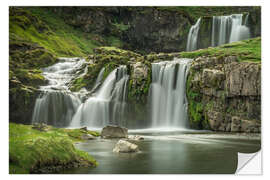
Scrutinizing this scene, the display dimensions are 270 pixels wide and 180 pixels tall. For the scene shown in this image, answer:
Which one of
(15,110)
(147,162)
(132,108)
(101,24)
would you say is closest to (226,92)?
(132,108)

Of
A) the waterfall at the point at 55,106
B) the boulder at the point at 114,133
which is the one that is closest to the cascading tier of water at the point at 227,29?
the waterfall at the point at 55,106

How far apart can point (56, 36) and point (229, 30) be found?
22.2 meters

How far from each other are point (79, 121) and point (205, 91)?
8.79 meters

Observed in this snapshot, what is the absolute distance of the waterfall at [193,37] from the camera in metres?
33.8

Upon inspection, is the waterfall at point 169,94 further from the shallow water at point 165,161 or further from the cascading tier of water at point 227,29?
the shallow water at point 165,161

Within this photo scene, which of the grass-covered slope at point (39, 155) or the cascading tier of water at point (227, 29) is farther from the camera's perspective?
the cascading tier of water at point (227, 29)

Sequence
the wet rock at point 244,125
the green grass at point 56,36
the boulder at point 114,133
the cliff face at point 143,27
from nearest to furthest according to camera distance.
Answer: the boulder at point 114,133 < the wet rock at point 244,125 < the green grass at point 56,36 < the cliff face at point 143,27

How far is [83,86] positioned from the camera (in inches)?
979

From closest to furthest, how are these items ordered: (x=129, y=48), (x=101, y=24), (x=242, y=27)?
(x=242, y=27) < (x=129, y=48) < (x=101, y=24)

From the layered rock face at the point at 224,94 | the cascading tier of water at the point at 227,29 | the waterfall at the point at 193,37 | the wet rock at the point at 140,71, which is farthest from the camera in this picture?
the waterfall at the point at 193,37

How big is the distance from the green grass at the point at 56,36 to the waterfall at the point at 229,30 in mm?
16845

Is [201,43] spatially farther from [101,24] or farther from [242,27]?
[101,24]

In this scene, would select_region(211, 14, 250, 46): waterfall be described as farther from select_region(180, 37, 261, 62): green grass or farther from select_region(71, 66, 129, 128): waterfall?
select_region(71, 66, 129, 128): waterfall

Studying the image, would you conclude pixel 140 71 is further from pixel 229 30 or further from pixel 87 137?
pixel 229 30
